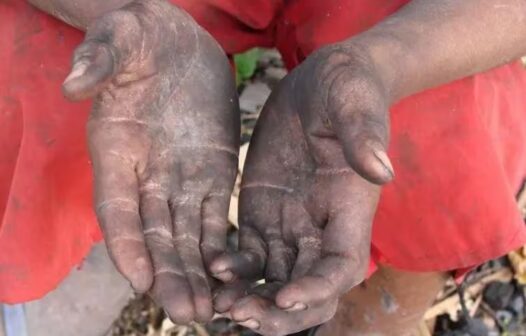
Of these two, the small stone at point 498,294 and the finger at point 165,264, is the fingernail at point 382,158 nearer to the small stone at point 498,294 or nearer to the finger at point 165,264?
the finger at point 165,264

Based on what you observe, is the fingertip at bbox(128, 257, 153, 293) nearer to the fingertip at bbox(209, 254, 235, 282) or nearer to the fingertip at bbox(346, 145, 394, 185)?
the fingertip at bbox(209, 254, 235, 282)

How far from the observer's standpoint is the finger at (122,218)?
957mm

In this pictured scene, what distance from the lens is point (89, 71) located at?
88 centimetres

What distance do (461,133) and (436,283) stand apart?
38 cm

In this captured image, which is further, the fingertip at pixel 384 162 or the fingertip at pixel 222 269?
the fingertip at pixel 222 269

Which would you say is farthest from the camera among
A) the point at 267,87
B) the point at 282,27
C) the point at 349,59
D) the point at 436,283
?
the point at 267,87

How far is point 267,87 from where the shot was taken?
2002mm

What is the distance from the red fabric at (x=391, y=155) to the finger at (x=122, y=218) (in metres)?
0.21

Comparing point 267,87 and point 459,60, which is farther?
point 267,87

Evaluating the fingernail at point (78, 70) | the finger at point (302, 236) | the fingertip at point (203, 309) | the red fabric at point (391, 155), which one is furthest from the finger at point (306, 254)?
the fingernail at point (78, 70)

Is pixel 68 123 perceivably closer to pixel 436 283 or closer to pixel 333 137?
pixel 333 137

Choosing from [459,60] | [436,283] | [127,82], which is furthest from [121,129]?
[436,283]

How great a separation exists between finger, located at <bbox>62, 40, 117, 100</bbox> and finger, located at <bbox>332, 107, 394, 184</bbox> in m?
0.26

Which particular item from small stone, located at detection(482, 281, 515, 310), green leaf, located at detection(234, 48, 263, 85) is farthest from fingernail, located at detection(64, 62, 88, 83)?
small stone, located at detection(482, 281, 515, 310)
